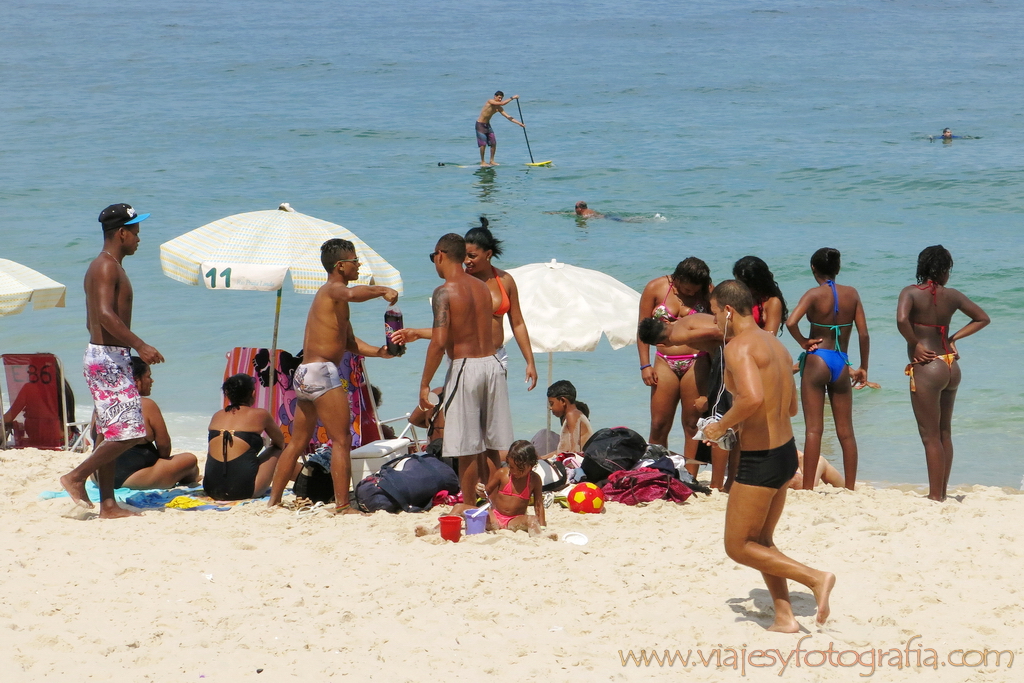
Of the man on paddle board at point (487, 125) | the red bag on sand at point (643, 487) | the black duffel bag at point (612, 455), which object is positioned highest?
the man on paddle board at point (487, 125)

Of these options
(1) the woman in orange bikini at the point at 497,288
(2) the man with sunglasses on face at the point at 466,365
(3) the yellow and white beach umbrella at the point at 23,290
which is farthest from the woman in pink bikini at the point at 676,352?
(3) the yellow and white beach umbrella at the point at 23,290

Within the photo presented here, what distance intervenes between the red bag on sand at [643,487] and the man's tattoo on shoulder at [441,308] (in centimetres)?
150

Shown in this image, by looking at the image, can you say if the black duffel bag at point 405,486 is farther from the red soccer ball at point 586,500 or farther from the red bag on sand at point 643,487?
the red bag on sand at point 643,487

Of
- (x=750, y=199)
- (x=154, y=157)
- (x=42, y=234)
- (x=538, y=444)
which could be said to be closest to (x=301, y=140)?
(x=154, y=157)

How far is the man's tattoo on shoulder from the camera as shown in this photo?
17.7ft

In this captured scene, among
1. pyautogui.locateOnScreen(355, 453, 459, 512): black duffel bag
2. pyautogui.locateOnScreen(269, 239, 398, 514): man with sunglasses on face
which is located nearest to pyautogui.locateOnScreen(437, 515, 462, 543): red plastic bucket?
pyautogui.locateOnScreen(355, 453, 459, 512): black duffel bag

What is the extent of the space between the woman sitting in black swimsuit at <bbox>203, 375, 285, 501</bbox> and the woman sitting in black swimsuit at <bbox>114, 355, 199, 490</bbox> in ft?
1.07

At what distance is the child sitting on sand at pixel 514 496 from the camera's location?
17.7ft

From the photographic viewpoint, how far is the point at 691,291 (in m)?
6.02

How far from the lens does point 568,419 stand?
22.7 ft

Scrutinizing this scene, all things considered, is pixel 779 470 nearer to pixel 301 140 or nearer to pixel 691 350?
pixel 691 350

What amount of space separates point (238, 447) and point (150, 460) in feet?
2.13

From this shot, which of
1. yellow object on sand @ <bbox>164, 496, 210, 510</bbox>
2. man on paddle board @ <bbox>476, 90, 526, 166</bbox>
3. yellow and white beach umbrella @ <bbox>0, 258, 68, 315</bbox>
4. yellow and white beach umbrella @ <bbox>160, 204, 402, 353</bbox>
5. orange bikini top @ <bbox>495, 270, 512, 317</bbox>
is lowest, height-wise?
yellow object on sand @ <bbox>164, 496, 210, 510</bbox>

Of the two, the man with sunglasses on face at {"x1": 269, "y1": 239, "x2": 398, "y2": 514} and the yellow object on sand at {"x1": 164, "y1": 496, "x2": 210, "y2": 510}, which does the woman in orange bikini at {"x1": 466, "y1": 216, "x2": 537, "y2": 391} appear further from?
the yellow object on sand at {"x1": 164, "y1": 496, "x2": 210, "y2": 510}
